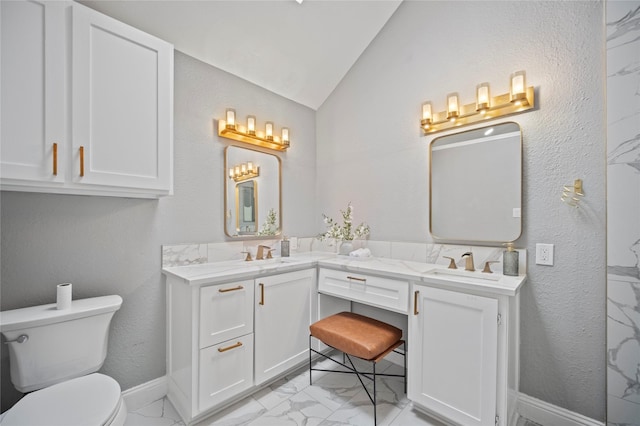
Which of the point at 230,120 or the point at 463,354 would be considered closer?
the point at 463,354

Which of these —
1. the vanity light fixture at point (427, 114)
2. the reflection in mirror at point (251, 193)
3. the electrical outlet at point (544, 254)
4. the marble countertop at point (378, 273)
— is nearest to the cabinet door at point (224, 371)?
the marble countertop at point (378, 273)

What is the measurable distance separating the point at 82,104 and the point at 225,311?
4.47 feet

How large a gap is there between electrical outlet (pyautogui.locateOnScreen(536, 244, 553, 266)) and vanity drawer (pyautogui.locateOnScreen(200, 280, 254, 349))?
1829mm

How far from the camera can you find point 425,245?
7.04 feet

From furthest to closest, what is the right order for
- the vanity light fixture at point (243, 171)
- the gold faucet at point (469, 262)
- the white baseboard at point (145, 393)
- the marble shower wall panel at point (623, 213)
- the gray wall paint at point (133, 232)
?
the vanity light fixture at point (243, 171) → the gold faucet at point (469, 262) → the white baseboard at point (145, 393) → the gray wall paint at point (133, 232) → the marble shower wall panel at point (623, 213)

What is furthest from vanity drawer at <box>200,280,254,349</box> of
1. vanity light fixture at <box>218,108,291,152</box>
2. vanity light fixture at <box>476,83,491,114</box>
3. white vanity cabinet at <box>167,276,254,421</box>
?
vanity light fixture at <box>476,83,491,114</box>

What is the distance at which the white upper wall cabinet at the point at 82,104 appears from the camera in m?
1.19

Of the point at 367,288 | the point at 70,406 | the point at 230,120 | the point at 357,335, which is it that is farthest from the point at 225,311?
the point at 230,120

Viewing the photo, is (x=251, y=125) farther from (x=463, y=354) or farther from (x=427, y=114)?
(x=463, y=354)

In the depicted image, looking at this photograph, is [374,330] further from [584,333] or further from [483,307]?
[584,333]

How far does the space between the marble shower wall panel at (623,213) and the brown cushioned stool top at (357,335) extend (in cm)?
110

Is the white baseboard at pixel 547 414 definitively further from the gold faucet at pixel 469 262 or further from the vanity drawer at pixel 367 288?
the vanity drawer at pixel 367 288

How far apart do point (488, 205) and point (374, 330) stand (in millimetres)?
1156

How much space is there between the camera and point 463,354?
1485mm
